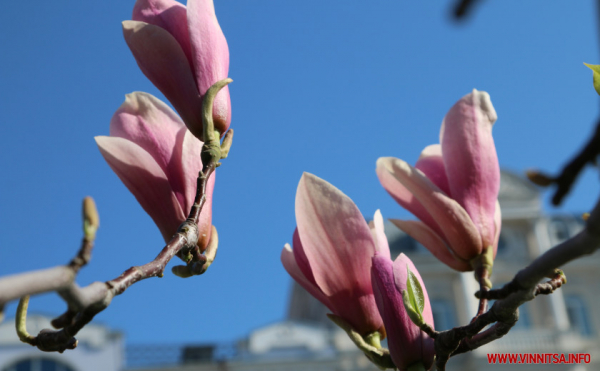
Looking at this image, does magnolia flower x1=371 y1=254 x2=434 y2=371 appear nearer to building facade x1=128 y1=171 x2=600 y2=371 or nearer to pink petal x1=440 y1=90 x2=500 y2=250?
pink petal x1=440 y1=90 x2=500 y2=250

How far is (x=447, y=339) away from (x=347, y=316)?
0.12 metres

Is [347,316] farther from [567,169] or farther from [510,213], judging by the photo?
[510,213]

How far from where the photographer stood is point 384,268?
1.98ft

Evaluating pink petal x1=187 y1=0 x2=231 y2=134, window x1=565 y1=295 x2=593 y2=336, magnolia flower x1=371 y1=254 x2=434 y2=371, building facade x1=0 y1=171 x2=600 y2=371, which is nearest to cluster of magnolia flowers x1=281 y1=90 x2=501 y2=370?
magnolia flower x1=371 y1=254 x2=434 y2=371

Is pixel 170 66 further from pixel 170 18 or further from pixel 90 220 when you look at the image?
pixel 90 220

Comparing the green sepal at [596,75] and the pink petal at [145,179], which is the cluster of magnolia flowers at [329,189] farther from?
the green sepal at [596,75]

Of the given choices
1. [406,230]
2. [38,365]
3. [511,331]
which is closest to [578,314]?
[511,331]

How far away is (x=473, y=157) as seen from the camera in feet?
2.24

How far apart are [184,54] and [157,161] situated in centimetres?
11

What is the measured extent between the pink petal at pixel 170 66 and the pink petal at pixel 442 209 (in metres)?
0.20

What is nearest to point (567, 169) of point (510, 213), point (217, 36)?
point (217, 36)

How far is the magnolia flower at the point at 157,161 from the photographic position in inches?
24.4

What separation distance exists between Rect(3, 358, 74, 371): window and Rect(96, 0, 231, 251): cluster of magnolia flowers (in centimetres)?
1288

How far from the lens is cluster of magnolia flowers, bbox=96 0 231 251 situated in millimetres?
618
